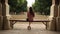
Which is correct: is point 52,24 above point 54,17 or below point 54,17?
below

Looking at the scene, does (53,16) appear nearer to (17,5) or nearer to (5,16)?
(5,16)

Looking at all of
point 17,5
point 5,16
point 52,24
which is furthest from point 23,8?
point 52,24

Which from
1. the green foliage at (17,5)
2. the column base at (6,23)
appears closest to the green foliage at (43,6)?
the green foliage at (17,5)

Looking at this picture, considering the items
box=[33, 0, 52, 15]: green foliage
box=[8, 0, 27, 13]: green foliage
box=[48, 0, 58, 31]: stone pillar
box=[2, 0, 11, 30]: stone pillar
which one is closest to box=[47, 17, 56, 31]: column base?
box=[48, 0, 58, 31]: stone pillar

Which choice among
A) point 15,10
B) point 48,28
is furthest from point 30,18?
point 15,10

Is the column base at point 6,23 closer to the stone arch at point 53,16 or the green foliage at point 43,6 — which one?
the stone arch at point 53,16

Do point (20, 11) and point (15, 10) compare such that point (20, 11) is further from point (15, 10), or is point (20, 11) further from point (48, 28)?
point (48, 28)

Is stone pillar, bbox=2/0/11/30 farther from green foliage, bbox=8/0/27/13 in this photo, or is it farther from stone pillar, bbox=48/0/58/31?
green foliage, bbox=8/0/27/13

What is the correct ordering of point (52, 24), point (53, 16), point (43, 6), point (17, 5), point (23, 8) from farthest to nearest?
A: point (23, 8), point (17, 5), point (43, 6), point (53, 16), point (52, 24)

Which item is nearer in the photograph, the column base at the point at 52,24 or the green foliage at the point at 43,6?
the column base at the point at 52,24

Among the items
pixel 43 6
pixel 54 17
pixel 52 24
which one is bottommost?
pixel 52 24

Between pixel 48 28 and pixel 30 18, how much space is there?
1540 millimetres

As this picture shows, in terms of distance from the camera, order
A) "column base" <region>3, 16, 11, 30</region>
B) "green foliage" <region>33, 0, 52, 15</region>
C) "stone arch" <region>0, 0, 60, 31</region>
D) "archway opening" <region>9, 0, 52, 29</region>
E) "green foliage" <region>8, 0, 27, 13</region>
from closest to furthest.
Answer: "stone arch" <region>0, 0, 60, 31</region> → "column base" <region>3, 16, 11, 30</region> → "green foliage" <region>33, 0, 52, 15</region> → "archway opening" <region>9, 0, 52, 29</region> → "green foliage" <region>8, 0, 27, 13</region>

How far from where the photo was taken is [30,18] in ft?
48.8
